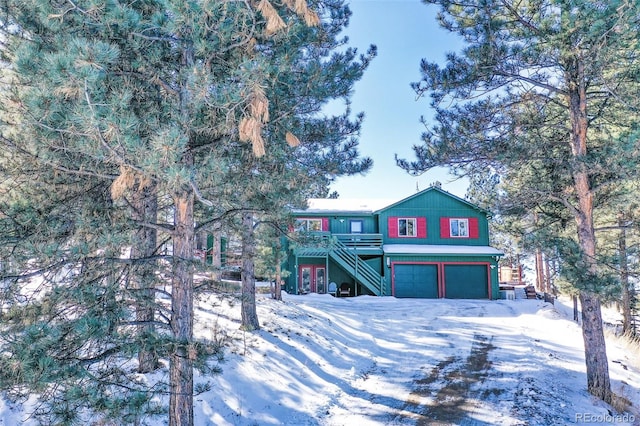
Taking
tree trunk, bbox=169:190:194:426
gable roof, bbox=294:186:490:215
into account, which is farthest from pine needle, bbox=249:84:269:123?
gable roof, bbox=294:186:490:215

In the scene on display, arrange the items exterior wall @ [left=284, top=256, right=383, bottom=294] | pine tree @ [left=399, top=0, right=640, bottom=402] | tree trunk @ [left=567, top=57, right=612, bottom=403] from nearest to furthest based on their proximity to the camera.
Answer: pine tree @ [left=399, top=0, right=640, bottom=402], tree trunk @ [left=567, top=57, right=612, bottom=403], exterior wall @ [left=284, top=256, right=383, bottom=294]

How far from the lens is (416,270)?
2095cm

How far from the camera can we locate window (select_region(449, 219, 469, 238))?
2192 centimetres

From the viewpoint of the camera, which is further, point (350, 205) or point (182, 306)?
point (350, 205)

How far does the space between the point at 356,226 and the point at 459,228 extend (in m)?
6.07

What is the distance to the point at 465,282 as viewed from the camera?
68.6ft

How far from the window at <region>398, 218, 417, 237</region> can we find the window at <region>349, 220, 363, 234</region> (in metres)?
2.30

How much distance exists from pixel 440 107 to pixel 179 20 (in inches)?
242

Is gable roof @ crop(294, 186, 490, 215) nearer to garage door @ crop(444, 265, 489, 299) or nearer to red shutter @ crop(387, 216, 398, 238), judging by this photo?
red shutter @ crop(387, 216, 398, 238)

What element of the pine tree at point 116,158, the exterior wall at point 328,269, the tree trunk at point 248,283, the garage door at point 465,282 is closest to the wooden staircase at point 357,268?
the exterior wall at point 328,269

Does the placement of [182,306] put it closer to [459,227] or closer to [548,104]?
[548,104]

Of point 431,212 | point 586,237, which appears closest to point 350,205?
point 431,212

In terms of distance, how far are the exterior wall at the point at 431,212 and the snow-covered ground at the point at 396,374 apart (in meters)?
8.54

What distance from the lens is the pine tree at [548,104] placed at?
623 cm
